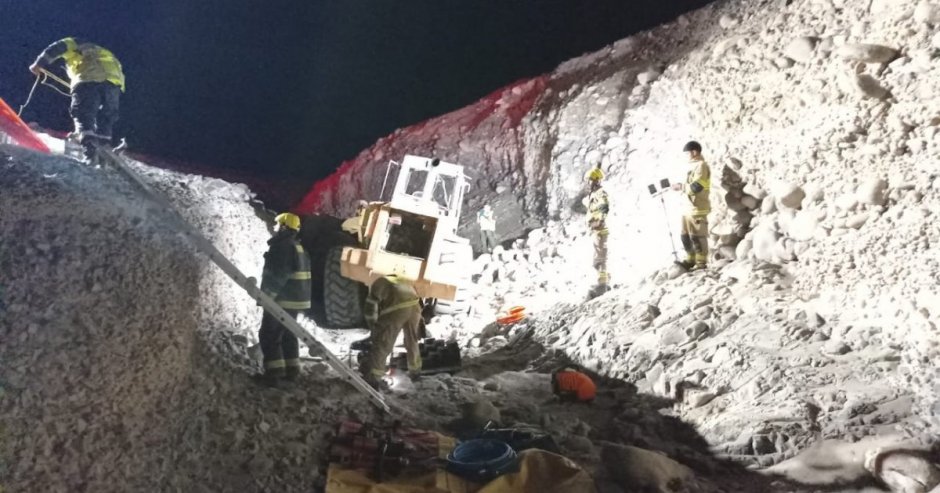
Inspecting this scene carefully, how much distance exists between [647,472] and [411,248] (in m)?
3.98

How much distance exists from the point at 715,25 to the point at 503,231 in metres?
4.79

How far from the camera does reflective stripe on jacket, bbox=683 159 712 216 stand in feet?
19.7

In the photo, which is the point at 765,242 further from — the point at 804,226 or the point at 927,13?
the point at 927,13

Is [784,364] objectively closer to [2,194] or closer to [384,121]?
[2,194]

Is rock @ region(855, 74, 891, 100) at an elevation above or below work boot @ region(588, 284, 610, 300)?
above

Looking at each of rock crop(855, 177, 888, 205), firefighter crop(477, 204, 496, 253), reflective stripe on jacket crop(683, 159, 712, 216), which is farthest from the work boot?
rock crop(855, 177, 888, 205)

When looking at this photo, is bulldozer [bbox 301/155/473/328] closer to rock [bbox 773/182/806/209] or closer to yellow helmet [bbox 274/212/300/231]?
yellow helmet [bbox 274/212/300/231]

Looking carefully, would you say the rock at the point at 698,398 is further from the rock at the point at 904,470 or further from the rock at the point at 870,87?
the rock at the point at 870,87

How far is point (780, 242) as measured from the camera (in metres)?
5.23

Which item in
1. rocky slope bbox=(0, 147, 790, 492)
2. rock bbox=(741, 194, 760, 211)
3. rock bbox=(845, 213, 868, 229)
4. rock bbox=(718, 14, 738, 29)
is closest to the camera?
rocky slope bbox=(0, 147, 790, 492)

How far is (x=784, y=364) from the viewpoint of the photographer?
3.94 m

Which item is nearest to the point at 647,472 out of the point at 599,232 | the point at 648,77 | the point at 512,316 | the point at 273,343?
the point at 273,343

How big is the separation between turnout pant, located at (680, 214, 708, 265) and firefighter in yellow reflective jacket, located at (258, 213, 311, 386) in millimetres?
4219

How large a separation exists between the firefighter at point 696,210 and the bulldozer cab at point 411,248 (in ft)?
8.25
